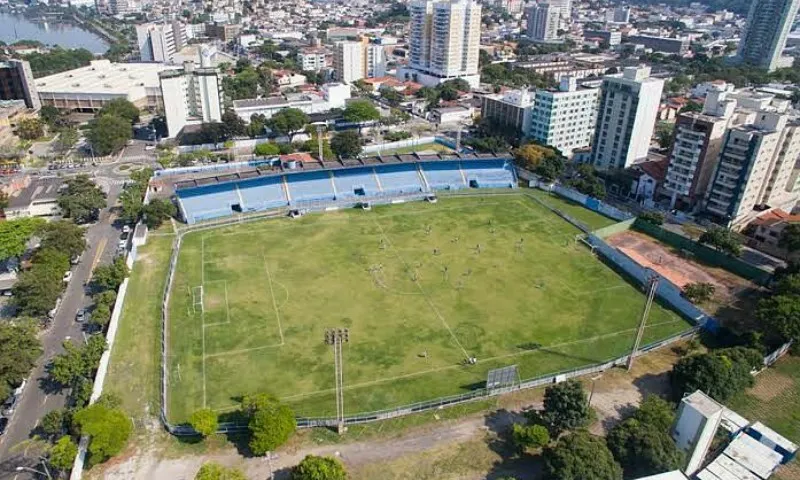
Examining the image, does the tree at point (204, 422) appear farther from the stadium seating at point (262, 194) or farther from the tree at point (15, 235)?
the stadium seating at point (262, 194)

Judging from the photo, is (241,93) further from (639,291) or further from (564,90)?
(639,291)

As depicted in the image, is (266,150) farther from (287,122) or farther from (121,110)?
(121,110)

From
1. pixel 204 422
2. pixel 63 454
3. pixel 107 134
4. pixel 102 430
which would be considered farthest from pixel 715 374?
pixel 107 134

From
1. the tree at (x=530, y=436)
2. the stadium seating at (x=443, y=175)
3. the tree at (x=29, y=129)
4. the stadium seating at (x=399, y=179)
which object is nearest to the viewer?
the tree at (x=530, y=436)

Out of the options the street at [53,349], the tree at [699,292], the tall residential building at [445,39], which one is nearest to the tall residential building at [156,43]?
the tall residential building at [445,39]

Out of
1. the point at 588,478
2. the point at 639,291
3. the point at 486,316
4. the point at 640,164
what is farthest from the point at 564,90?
the point at 588,478
